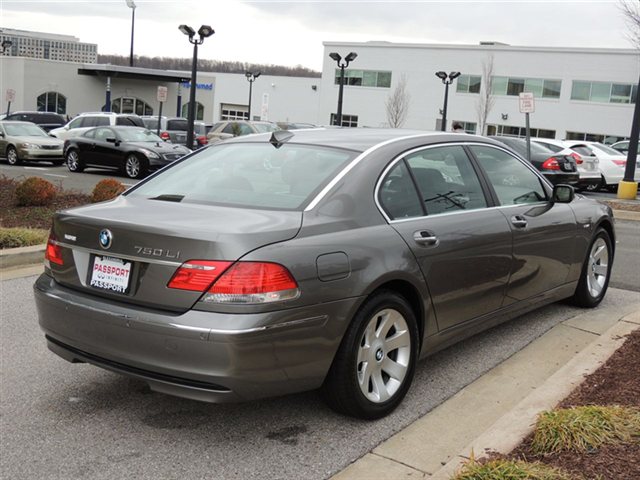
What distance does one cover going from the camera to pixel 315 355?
3654mm

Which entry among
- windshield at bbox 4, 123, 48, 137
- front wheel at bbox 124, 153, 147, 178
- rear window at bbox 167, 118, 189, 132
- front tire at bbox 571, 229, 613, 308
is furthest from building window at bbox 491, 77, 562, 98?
front tire at bbox 571, 229, 613, 308

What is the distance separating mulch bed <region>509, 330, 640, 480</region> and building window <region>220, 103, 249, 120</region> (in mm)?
70318

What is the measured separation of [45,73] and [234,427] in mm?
52495

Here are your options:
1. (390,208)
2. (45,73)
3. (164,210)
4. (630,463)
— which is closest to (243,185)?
(164,210)

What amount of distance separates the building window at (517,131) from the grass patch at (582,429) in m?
52.5

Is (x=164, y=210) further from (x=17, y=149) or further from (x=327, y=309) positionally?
(x=17, y=149)

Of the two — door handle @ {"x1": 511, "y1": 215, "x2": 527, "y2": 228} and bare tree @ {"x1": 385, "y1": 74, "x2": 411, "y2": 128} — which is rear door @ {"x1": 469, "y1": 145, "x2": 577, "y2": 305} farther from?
bare tree @ {"x1": 385, "y1": 74, "x2": 411, "y2": 128}

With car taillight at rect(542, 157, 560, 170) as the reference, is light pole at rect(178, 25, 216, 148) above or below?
above

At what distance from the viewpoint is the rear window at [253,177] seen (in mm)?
4141

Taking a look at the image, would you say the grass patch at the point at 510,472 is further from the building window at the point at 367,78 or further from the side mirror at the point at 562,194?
the building window at the point at 367,78

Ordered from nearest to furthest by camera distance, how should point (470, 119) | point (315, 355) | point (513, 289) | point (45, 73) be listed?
1. point (315, 355)
2. point (513, 289)
3. point (45, 73)
4. point (470, 119)

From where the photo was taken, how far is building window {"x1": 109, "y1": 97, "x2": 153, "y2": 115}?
177 feet

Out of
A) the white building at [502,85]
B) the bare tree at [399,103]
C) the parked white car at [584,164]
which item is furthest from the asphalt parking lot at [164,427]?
the bare tree at [399,103]

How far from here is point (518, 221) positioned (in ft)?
17.3
